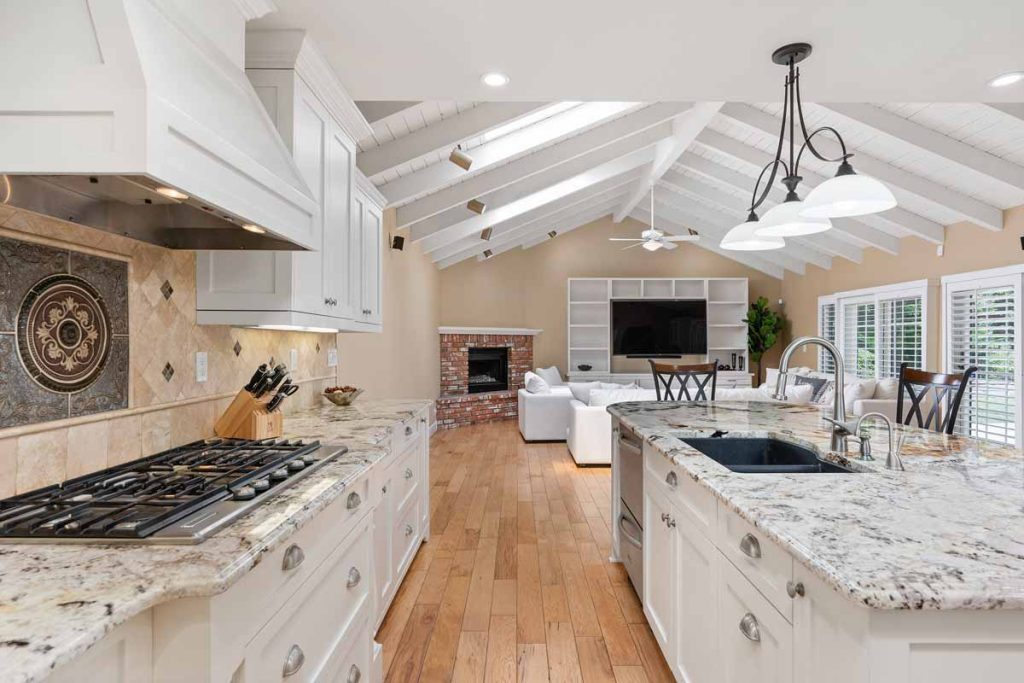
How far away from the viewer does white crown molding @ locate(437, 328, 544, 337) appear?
8398mm

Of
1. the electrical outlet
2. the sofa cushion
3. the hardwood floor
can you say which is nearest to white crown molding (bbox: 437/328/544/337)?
the sofa cushion

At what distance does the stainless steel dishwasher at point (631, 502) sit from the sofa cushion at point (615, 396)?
273 centimetres

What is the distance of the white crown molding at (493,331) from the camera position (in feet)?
27.6

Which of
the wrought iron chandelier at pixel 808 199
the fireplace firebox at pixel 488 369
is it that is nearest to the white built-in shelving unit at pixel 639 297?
the fireplace firebox at pixel 488 369

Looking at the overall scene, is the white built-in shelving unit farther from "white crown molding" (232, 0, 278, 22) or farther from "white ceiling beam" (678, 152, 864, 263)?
"white crown molding" (232, 0, 278, 22)

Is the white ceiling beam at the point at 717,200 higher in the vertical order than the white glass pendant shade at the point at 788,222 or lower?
higher

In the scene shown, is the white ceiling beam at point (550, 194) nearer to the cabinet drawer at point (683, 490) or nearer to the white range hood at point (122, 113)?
the cabinet drawer at point (683, 490)

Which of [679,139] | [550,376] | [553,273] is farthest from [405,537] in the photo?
[553,273]

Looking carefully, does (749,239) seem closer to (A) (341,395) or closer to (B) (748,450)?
(B) (748,450)

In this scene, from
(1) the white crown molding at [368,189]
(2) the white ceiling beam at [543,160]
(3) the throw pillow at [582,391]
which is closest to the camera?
(1) the white crown molding at [368,189]

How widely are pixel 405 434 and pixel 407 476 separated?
0.77ft

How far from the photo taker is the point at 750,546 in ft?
4.12

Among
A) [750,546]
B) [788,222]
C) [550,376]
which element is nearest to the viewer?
[750,546]

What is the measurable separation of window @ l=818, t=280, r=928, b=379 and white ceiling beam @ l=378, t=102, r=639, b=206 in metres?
4.55
